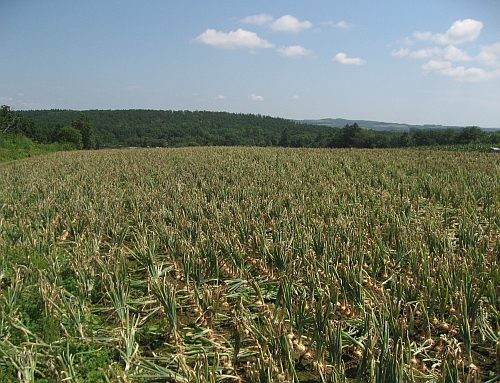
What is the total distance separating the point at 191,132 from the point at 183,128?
163 inches

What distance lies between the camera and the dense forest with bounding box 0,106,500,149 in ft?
165

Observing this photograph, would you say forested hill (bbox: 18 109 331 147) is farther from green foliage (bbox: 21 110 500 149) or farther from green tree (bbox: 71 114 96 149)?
green tree (bbox: 71 114 96 149)

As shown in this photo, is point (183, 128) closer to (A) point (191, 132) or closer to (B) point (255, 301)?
(A) point (191, 132)

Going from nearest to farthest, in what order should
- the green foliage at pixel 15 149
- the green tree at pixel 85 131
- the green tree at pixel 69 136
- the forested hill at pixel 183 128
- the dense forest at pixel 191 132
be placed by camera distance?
the green foliage at pixel 15 149, the dense forest at pixel 191 132, the green tree at pixel 69 136, the green tree at pixel 85 131, the forested hill at pixel 183 128

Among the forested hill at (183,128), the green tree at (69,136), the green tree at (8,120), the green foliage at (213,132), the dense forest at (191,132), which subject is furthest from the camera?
the forested hill at (183,128)

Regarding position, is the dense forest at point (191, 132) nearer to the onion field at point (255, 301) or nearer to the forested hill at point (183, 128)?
the forested hill at point (183, 128)

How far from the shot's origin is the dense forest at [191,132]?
50.3 metres

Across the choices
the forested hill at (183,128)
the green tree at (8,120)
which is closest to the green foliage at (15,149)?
the green tree at (8,120)

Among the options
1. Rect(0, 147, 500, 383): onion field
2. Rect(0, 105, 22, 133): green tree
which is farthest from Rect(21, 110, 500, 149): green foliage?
Rect(0, 147, 500, 383): onion field

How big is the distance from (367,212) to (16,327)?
474cm

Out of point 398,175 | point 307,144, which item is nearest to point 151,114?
point 307,144

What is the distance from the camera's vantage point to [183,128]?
101 meters

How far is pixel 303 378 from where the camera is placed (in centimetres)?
278

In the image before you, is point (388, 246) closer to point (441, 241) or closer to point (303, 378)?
point (441, 241)
